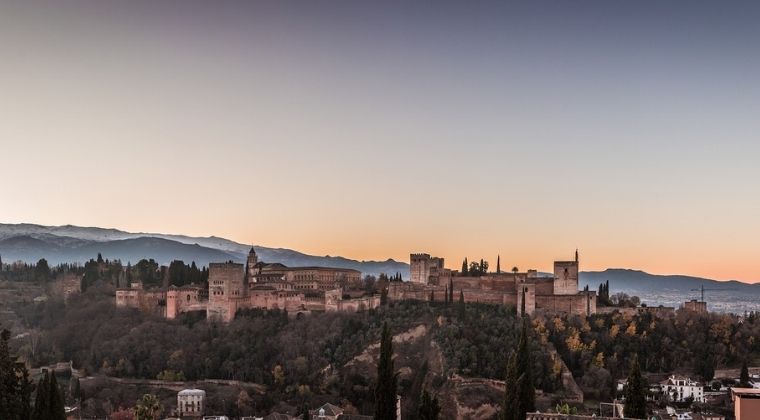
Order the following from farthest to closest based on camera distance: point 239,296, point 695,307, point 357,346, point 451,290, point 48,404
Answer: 1. point 695,307
2. point 239,296
3. point 451,290
4. point 357,346
5. point 48,404

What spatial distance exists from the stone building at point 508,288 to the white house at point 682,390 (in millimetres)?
7875

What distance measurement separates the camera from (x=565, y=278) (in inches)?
1768

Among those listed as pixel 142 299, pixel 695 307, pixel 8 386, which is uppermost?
pixel 695 307

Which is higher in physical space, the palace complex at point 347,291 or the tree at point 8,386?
the palace complex at point 347,291

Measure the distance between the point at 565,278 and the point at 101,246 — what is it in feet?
233

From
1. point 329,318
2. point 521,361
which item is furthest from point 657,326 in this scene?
point 521,361

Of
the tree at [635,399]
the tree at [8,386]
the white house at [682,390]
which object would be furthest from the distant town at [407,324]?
the tree at [8,386]

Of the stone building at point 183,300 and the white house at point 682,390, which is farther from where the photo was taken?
the stone building at point 183,300

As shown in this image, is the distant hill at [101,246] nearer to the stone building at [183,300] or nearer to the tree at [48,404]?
the stone building at [183,300]

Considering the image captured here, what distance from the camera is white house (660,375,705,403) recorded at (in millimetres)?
35594

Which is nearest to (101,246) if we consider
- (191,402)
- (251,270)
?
(251,270)

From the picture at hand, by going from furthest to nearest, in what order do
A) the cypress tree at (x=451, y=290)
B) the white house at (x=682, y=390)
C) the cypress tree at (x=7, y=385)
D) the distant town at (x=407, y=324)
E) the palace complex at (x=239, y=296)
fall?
the palace complex at (x=239, y=296)
the cypress tree at (x=451, y=290)
the distant town at (x=407, y=324)
the white house at (x=682, y=390)
the cypress tree at (x=7, y=385)

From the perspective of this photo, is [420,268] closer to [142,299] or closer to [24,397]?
[142,299]

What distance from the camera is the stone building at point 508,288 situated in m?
44.3
